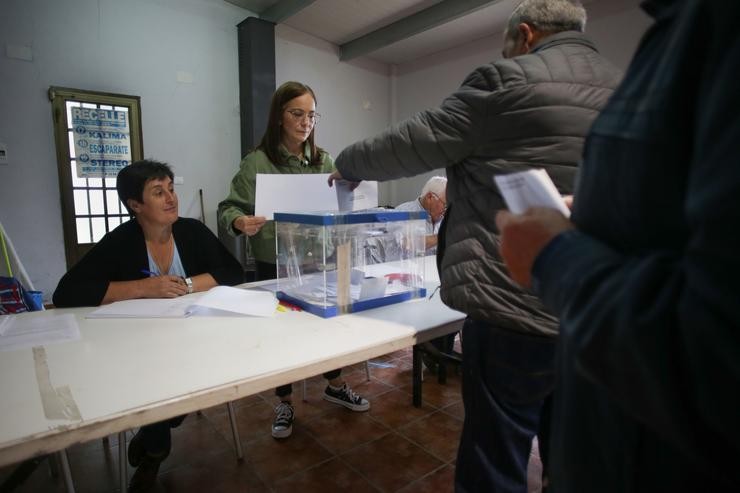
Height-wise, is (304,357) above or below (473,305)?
below

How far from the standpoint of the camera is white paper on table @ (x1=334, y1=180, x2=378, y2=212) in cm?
152

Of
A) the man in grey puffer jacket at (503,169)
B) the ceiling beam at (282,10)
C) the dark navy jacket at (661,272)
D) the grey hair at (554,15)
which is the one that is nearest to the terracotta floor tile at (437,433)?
the man in grey puffer jacket at (503,169)

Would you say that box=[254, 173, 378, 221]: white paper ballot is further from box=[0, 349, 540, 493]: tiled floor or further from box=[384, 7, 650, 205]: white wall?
box=[384, 7, 650, 205]: white wall

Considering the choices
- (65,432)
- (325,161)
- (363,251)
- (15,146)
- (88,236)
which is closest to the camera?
(65,432)

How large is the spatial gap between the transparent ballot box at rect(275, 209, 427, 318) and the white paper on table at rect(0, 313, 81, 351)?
0.61 metres

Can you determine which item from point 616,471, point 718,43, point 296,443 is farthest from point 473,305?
point 296,443

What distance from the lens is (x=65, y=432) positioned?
0.68m

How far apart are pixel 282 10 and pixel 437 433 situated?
498 centimetres

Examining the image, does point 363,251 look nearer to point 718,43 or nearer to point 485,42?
point 718,43

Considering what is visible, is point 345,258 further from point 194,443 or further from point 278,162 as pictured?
point 194,443

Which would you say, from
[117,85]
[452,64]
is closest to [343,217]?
[117,85]

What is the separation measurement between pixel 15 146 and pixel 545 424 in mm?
4898

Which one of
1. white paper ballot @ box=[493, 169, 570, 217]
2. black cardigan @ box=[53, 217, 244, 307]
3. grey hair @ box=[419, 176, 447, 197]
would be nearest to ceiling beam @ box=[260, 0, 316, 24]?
grey hair @ box=[419, 176, 447, 197]

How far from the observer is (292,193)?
162 centimetres
